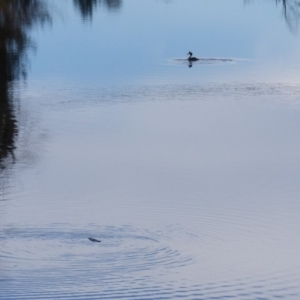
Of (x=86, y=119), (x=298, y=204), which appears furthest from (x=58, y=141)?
(x=298, y=204)

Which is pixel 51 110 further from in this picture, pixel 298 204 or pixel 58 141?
pixel 298 204

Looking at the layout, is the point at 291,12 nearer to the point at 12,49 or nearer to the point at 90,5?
the point at 90,5

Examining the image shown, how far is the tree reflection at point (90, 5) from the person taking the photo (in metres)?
44.1

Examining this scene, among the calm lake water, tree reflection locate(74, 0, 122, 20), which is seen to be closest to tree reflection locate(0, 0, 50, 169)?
the calm lake water

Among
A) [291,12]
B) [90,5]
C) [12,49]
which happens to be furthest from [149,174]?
[90,5]

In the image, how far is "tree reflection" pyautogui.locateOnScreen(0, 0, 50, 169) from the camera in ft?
55.5

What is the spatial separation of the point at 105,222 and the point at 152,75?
517 inches

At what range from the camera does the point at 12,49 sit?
29.6 meters

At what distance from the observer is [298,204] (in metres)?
11.7

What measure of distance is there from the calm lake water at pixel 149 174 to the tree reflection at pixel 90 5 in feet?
46.9

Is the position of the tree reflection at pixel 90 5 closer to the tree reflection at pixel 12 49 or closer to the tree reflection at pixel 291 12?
the tree reflection at pixel 12 49

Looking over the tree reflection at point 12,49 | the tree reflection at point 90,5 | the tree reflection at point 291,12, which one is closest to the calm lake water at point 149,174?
the tree reflection at point 12,49

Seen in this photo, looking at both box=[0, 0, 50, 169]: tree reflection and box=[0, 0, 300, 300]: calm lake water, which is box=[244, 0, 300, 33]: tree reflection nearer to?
box=[0, 0, 50, 169]: tree reflection

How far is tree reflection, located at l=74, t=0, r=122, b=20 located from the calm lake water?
46.9 ft
